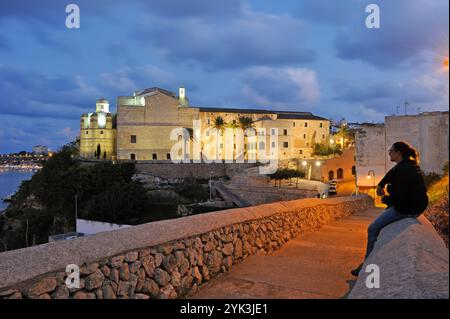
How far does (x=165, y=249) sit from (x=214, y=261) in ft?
3.63

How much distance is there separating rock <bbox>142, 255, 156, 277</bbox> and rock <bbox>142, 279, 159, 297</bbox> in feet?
0.29

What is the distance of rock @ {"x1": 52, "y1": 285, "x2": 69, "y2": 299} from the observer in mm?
3270

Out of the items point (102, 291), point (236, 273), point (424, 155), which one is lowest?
point (236, 273)

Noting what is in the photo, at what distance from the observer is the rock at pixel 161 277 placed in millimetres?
4335

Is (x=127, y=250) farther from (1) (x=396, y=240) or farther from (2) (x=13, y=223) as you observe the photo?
(2) (x=13, y=223)

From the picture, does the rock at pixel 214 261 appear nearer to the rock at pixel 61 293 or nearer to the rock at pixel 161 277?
the rock at pixel 161 277

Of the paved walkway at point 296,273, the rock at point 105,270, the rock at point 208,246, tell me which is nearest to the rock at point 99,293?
the rock at point 105,270

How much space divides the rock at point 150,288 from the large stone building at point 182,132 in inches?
2214

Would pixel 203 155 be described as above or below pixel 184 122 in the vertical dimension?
below

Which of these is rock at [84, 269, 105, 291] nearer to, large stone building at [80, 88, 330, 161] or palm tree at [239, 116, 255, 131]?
large stone building at [80, 88, 330, 161]
